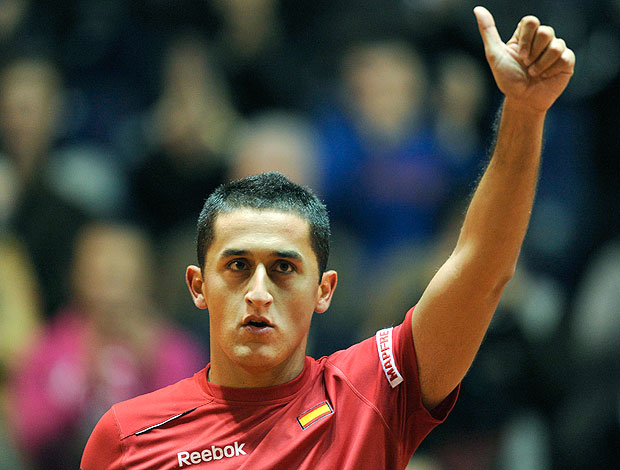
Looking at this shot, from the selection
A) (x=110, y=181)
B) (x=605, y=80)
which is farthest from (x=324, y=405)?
(x=605, y=80)

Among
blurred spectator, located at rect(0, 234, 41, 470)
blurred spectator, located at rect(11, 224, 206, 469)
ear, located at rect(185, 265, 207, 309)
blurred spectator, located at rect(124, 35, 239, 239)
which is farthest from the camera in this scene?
blurred spectator, located at rect(124, 35, 239, 239)

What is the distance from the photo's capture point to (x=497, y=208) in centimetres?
270

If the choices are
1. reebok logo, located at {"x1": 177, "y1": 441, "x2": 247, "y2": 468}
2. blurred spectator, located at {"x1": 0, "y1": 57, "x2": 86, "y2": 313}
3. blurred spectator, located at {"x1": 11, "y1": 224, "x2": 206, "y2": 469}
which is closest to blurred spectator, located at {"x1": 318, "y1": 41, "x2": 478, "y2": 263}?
blurred spectator, located at {"x1": 11, "y1": 224, "x2": 206, "y2": 469}

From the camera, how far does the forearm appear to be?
106 inches

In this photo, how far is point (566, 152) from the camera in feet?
22.6

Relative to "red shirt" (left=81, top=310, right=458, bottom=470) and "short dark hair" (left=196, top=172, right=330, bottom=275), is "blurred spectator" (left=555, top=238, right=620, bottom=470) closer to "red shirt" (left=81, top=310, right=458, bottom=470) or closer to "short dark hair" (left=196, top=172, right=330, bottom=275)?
"red shirt" (left=81, top=310, right=458, bottom=470)

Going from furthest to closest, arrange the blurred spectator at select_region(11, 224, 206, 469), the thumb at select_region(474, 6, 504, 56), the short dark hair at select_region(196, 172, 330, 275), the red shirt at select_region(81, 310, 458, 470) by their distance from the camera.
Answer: the blurred spectator at select_region(11, 224, 206, 469) < the short dark hair at select_region(196, 172, 330, 275) < the red shirt at select_region(81, 310, 458, 470) < the thumb at select_region(474, 6, 504, 56)

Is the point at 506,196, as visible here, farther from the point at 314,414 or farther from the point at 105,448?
→ the point at 105,448

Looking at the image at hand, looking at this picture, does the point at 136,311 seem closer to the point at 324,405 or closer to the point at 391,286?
the point at 391,286

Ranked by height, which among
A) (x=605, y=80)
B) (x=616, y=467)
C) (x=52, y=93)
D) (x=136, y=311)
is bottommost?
(x=616, y=467)

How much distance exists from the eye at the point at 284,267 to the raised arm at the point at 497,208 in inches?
17.7

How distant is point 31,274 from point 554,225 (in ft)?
12.5

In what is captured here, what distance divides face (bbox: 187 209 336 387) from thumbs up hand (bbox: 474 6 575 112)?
865mm

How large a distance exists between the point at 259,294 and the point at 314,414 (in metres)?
0.43
